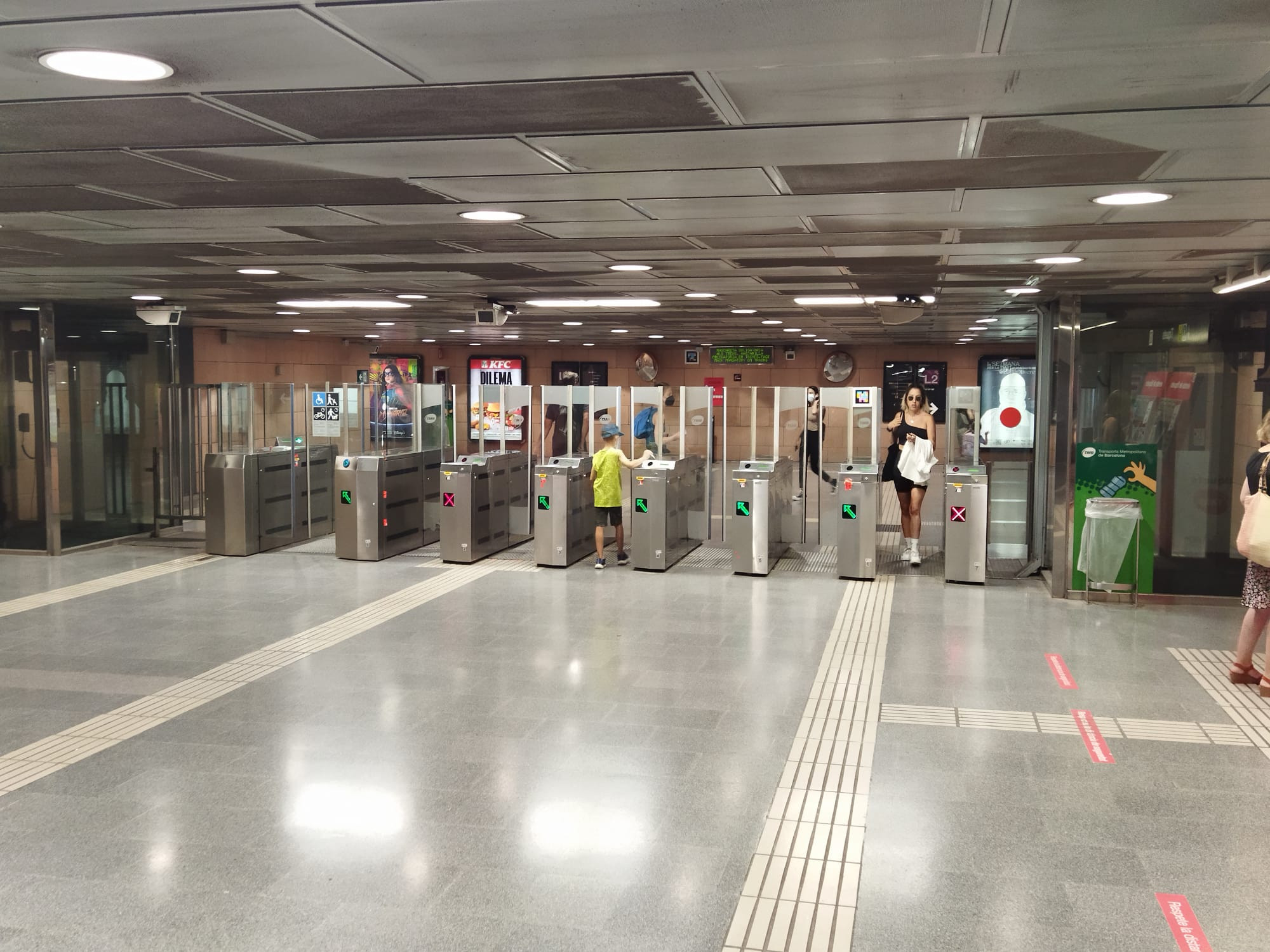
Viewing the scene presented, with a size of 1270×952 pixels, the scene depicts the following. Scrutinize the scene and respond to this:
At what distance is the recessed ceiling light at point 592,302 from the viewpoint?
9453 mm

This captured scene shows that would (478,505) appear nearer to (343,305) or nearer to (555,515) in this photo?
(555,515)

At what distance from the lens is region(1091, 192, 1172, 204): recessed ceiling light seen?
395 cm

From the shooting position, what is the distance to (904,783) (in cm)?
414

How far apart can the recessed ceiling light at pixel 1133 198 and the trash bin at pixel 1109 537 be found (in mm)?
4134

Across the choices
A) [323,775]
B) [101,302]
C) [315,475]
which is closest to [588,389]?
[315,475]

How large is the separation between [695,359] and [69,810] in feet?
61.9

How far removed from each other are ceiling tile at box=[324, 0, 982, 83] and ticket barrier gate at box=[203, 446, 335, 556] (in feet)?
27.7

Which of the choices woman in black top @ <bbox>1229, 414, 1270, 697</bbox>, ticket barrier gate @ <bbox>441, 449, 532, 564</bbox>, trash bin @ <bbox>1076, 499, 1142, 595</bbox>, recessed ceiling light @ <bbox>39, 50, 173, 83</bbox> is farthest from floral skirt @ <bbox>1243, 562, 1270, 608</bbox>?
ticket barrier gate @ <bbox>441, 449, 532, 564</bbox>

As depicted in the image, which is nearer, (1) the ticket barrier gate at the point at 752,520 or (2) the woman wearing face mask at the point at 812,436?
(1) the ticket barrier gate at the point at 752,520

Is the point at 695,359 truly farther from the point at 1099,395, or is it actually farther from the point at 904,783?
the point at 904,783

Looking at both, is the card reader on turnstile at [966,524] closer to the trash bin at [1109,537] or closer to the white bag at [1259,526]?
the trash bin at [1109,537]

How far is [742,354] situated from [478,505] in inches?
489

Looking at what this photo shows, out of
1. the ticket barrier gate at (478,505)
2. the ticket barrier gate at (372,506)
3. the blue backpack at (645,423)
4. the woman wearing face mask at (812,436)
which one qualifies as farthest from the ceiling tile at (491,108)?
the blue backpack at (645,423)

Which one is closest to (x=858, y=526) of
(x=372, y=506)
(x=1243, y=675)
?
(x=1243, y=675)
